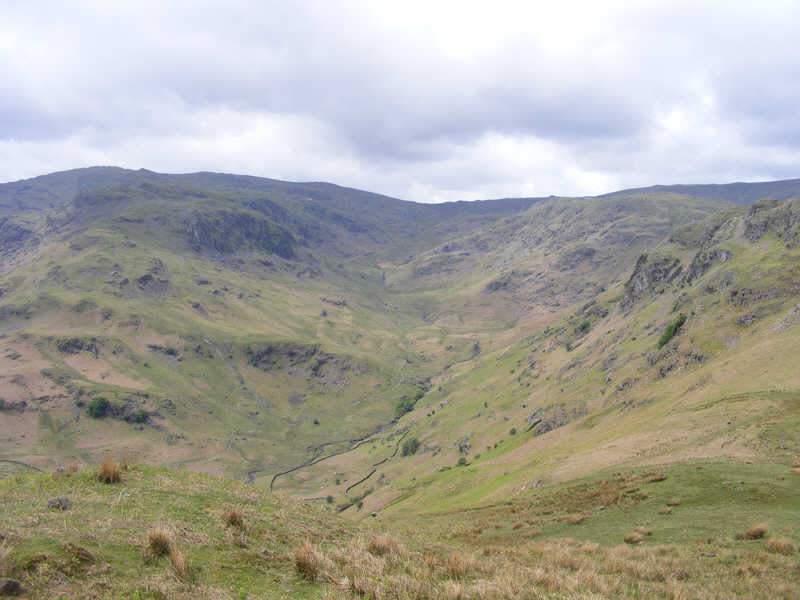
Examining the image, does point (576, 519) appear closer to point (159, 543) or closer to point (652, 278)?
point (159, 543)

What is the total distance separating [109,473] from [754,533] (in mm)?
24800

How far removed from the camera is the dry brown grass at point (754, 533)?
1741 cm

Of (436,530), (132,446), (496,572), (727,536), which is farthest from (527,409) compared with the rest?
(132,446)

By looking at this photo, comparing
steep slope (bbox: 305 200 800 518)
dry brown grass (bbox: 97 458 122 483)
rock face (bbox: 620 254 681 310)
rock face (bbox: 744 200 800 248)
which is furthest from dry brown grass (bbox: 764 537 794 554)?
rock face (bbox: 620 254 681 310)

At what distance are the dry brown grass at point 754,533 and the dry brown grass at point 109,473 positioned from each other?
79.2ft

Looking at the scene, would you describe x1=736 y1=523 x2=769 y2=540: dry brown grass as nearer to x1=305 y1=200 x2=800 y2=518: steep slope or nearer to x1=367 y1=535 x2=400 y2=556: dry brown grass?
x1=305 y1=200 x2=800 y2=518: steep slope

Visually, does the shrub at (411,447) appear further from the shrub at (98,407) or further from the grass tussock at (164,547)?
the grass tussock at (164,547)

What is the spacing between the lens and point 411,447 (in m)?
136

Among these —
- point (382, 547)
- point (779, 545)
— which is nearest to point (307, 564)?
point (382, 547)

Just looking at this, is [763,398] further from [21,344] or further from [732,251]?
[21,344]

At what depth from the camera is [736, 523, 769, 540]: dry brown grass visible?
17406 millimetres

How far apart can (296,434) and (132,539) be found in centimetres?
18525

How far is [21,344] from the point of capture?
184 m

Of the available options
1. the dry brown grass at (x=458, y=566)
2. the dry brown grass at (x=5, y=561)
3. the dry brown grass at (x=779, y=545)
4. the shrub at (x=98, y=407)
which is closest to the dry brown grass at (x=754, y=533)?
the dry brown grass at (x=779, y=545)
